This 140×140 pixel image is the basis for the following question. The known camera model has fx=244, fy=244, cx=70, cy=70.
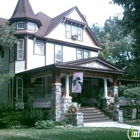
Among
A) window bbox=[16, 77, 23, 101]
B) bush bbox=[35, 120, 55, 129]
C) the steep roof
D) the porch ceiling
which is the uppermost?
the steep roof

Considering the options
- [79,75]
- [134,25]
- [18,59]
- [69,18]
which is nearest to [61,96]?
[79,75]

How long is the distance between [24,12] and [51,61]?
15.3ft

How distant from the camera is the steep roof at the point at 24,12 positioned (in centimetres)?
A: 1994

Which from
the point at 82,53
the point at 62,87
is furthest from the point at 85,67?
the point at 82,53

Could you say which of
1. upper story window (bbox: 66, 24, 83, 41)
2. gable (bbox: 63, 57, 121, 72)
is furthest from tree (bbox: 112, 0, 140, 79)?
upper story window (bbox: 66, 24, 83, 41)

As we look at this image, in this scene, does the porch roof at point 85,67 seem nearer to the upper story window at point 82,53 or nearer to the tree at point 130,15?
the upper story window at point 82,53

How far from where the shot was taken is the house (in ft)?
53.8

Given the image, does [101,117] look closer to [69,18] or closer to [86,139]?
[86,139]

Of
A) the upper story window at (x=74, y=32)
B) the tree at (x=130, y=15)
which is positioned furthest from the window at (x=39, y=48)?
the tree at (x=130, y=15)

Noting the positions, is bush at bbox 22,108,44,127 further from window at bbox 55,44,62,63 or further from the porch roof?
window at bbox 55,44,62,63

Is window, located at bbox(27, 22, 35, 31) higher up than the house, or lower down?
higher up

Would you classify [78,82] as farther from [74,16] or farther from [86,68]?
[74,16]

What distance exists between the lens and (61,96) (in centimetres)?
1597

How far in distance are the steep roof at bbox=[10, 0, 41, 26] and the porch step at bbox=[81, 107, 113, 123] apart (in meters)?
8.56
